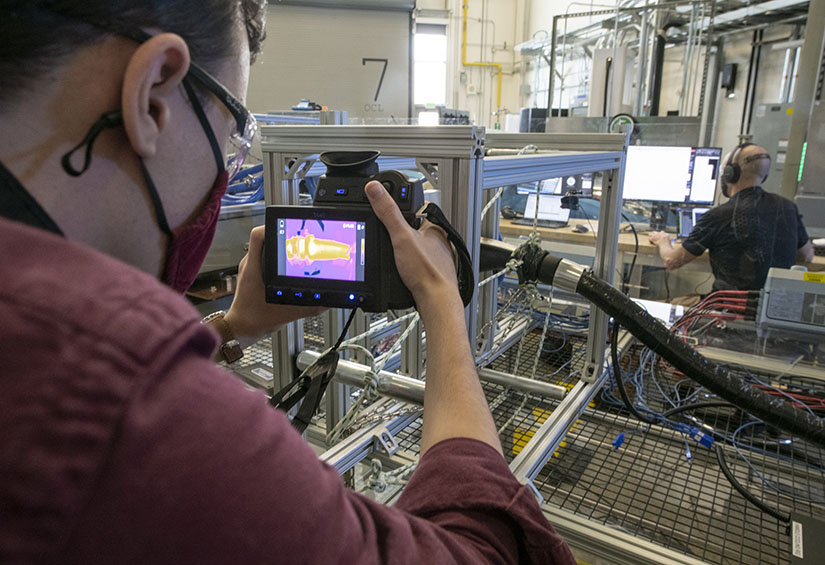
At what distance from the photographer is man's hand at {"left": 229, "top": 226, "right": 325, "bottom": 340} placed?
76 centimetres

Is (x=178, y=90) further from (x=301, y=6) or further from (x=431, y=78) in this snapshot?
(x=431, y=78)

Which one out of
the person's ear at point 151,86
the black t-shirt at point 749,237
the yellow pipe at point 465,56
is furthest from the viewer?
the yellow pipe at point 465,56

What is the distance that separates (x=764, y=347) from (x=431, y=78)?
615cm

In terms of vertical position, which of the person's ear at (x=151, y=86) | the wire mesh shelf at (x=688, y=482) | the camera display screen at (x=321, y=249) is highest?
the person's ear at (x=151, y=86)

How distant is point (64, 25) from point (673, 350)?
93 centimetres

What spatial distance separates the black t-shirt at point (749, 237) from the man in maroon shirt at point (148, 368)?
2626mm

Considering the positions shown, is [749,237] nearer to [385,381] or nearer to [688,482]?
[688,482]

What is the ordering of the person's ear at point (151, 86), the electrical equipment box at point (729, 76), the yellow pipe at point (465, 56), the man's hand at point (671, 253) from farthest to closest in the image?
the yellow pipe at point (465, 56)
the electrical equipment box at point (729, 76)
the man's hand at point (671, 253)
the person's ear at point (151, 86)

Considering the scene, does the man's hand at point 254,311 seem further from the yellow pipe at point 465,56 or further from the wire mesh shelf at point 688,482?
the yellow pipe at point 465,56

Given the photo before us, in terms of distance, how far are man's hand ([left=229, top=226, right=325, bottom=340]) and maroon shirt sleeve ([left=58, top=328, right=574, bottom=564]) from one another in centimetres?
47

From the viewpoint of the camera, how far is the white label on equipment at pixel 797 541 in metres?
0.74

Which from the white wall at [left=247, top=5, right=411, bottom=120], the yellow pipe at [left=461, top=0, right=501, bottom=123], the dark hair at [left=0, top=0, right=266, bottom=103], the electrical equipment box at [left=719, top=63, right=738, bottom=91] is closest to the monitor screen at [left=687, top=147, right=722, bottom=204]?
the electrical equipment box at [left=719, top=63, right=738, bottom=91]

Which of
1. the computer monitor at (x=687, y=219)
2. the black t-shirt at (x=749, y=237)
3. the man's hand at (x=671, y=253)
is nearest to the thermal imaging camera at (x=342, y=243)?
the black t-shirt at (x=749, y=237)

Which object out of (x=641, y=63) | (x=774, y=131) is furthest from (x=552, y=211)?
(x=641, y=63)
